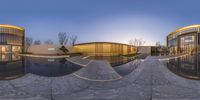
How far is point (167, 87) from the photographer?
1093mm

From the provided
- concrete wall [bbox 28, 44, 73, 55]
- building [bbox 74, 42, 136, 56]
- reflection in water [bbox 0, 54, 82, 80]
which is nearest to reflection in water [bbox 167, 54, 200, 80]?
building [bbox 74, 42, 136, 56]

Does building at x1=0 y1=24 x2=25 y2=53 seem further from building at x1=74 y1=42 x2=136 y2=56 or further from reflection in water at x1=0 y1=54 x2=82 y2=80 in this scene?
Answer: building at x1=74 y1=42 x2=136 y2=56

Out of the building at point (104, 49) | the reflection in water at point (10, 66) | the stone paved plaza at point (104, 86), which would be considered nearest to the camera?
the stone paved plaza at point (104, 86)

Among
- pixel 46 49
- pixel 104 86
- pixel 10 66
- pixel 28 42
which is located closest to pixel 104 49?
pixel 104 86

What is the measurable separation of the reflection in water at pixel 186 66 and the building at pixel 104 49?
0.40 meters

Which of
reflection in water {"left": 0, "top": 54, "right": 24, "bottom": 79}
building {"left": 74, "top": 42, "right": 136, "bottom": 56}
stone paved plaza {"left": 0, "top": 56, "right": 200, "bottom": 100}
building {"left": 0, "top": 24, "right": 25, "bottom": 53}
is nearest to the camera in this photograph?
stone paved plaza {"left": 0, "top": 56, "right": 200, "bottom": 100}

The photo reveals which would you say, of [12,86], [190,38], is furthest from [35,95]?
[190,38]

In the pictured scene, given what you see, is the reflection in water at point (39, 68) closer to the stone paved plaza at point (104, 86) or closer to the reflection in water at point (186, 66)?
the stone paved plaza at point (104, 86)

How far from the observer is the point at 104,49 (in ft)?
3.53

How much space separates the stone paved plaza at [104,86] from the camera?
973 mm

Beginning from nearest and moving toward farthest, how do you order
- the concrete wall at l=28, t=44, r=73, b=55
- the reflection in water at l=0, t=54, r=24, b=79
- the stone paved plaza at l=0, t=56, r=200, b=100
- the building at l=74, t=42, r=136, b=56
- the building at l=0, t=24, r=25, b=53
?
the stone paved plaza at l=0, t=56, r=200, b=100
the building at l=74, t=42, r=136, b=56
the reflection in water at l=0, t=54, r=24, b=79
the building at l=0, t=24, r=25, b=53
the concrete wall at l=28, t=44, r=73, b=55

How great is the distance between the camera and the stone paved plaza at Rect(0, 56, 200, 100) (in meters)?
0.97

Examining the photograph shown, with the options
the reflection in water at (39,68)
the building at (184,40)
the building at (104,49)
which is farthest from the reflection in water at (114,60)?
the building at (184,40)

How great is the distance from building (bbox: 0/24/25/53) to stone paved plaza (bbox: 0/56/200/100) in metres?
0.40
